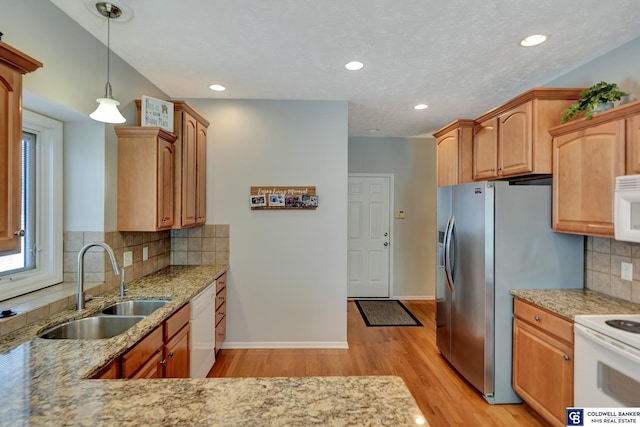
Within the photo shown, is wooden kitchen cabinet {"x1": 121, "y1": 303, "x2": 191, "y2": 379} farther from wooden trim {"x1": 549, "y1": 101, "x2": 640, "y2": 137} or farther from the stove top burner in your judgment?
wooden trim {"x1": 549, "y1": 101, "x2": 640, "y2": 137}

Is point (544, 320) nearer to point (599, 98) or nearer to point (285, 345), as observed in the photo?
point (599, 98)

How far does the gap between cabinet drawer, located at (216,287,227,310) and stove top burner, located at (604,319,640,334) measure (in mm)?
2887

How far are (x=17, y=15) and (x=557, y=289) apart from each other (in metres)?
3.81

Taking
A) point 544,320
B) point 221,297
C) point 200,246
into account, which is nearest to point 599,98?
point 544,320

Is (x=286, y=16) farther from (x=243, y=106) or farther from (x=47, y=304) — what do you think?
(x=47, y=304)

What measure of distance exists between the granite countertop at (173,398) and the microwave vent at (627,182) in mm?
1705

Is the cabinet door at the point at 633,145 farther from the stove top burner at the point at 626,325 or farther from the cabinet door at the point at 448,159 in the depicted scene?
the cabinet door at the point at 448,159

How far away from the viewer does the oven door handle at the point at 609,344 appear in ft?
4.97

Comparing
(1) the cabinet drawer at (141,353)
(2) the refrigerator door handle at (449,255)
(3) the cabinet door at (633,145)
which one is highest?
(3) the cabinet door at (633,145)

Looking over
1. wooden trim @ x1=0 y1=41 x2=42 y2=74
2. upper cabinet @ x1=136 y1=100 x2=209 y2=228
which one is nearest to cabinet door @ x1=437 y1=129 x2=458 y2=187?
upper cabinet @ x1=136 y1=100 x2=209 y2=228

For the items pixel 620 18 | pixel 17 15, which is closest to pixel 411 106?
pixel 620 18

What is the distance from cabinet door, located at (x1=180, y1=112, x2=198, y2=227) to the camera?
2795mm

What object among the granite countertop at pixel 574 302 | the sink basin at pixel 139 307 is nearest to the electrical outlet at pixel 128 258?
the sink basin at pixel 139 307

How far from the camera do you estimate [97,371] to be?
1228mm
